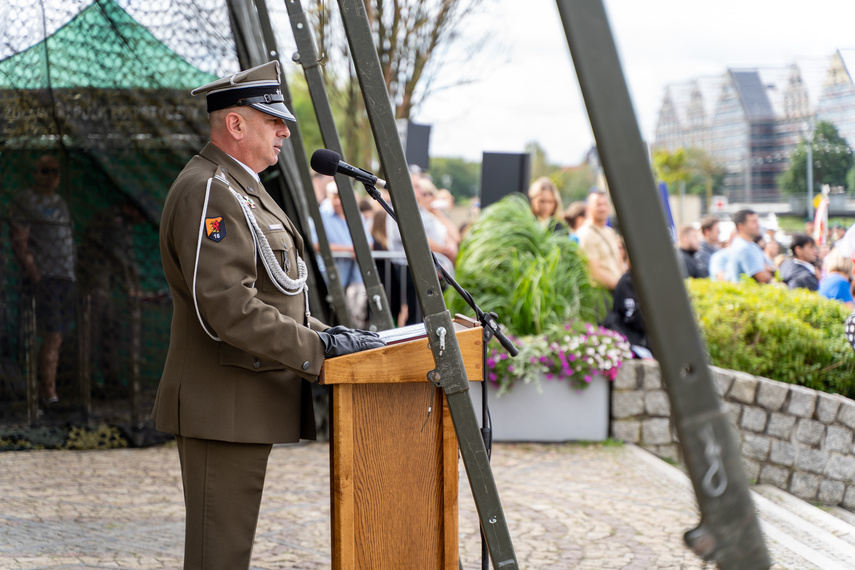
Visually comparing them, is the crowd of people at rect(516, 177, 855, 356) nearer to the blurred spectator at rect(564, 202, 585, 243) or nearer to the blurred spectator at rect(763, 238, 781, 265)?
the blurred spectator at rect(564, 202, 585, 243)

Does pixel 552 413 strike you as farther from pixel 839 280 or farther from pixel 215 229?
pixel 215 229

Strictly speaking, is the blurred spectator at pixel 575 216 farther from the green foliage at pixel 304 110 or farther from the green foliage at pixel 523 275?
the green foliage at pixel 304 110

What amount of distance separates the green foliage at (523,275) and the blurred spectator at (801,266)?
279 centimetres

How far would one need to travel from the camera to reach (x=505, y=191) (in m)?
9.72

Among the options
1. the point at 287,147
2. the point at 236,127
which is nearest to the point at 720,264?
the point at 287,147

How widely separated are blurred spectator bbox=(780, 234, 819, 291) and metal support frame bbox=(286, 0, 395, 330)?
21.2ft

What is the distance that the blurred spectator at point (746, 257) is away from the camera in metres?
9.02

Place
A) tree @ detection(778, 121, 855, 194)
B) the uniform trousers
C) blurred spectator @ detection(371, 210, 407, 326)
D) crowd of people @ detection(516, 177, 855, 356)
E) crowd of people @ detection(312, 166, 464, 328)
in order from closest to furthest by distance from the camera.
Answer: the uniform trousers
crowd of people @ detection(516, 177, 855, 356)
crowd of people @ detection(312, 166, 464, 328)
tree @ detection(778, 121, 855, 194)
blurred spectator @ detection(371, 210, 407, 326)

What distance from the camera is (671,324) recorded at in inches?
57.1

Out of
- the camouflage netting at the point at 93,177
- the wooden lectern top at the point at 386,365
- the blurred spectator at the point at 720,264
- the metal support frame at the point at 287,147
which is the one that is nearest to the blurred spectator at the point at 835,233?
the blurred spectator at the point at 720,264

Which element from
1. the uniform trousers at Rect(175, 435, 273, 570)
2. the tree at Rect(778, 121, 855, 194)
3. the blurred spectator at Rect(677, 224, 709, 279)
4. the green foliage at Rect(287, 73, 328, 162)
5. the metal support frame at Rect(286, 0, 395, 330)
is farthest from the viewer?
the green foliage at Rect(287, 73, 328, 162)

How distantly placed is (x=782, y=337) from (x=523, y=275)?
7.05ft

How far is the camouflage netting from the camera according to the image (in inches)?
223

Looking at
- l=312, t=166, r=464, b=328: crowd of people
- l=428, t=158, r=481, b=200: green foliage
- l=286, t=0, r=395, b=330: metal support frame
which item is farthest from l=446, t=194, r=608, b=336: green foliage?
l=428, t=158, r=481, b=200: green foliage
